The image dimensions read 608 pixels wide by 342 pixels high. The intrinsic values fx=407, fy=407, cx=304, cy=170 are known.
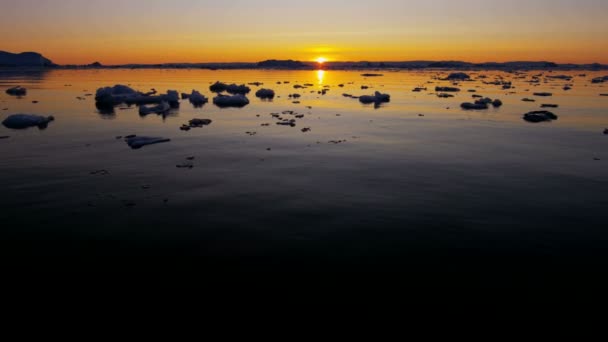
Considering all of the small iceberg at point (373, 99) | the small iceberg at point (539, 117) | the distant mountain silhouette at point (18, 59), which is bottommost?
the small iceberg at point (539, 117)

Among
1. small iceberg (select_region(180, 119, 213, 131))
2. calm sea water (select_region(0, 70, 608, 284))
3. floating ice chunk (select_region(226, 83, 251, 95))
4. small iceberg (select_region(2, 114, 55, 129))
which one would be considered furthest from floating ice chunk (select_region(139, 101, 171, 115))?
floating ice chunk (select_region(226, 83, 251, 95))

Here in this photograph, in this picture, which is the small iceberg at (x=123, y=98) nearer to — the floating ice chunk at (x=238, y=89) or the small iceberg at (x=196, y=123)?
the small iceberg at (x=196, y=123)

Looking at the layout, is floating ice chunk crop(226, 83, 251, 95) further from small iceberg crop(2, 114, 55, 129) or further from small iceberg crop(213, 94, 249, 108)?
small iceberg crop(2, 114, 55, 129)

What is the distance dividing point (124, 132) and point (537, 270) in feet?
64.7

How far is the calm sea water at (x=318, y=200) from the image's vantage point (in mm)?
7633

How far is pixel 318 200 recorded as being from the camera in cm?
1059

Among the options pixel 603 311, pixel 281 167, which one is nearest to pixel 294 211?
pixel 281 167

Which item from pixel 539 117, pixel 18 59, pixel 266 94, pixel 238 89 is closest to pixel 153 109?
pixel 266 94

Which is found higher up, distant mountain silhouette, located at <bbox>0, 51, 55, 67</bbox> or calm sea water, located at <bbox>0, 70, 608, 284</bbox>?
distant mountain silhouette, located at <bbox>0, 51, 55, 67</bbox>

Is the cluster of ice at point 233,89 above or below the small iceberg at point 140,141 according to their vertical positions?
above

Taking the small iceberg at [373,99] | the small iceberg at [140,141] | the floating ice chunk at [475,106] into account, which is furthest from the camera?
the small iceberg at [373,99]

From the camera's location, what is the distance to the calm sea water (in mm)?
7633

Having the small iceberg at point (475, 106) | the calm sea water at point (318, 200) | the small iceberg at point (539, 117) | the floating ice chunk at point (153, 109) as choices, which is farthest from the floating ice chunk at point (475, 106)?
the floating ice chunk at point (153, 109)

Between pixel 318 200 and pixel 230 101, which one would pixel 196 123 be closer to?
pixel 230 101
